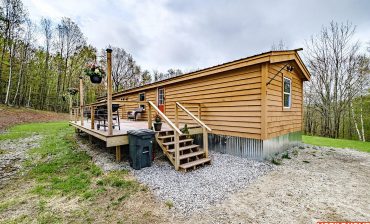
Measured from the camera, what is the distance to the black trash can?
438 cm

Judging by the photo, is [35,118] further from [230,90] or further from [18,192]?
[230,90]

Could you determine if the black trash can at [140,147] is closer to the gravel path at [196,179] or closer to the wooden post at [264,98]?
the gravel path at [196,179]

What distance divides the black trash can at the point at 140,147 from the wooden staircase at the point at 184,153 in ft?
1.64

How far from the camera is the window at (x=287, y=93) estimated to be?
6.64m

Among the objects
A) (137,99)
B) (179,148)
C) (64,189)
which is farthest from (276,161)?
(137,99)

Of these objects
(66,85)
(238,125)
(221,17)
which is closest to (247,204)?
(238,125)

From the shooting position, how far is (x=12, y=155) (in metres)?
5.86

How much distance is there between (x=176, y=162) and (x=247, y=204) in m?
1.94

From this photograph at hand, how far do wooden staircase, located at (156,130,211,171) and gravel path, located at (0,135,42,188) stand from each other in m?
3.61

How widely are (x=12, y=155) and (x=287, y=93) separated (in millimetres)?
9946

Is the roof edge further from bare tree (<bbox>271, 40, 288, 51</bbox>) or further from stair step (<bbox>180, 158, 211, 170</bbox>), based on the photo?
bare tree (<bbox>271, 40, 288, 51</bbox>)

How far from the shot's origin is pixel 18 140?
798cm

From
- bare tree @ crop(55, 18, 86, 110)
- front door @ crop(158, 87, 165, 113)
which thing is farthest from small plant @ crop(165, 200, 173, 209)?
bare tree @ crop(55, 18, 86, 110)

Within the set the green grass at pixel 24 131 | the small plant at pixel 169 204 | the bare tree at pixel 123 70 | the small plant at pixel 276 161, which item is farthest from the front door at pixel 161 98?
the bare tree at pixel 123 70
